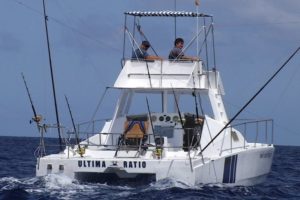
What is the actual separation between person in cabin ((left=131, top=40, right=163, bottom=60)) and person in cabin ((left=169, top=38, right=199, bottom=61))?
38 centimetres

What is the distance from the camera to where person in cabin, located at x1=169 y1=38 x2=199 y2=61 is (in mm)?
24906

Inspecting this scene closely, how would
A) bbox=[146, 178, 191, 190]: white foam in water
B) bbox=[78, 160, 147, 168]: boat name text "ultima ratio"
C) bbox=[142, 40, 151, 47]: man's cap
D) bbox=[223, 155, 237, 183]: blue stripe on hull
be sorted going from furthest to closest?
bbox=[142, 40, 151, 47]: man's cap → bbox=[223, 155, 237, 183]: blue stripe on hull → bbox=[78, 160, 147, 168]: boat name text "ultima ratio" → bbox=[146, 178, 191, 190]: white foam in water

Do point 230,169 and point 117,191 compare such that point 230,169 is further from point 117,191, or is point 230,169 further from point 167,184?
point 117,191

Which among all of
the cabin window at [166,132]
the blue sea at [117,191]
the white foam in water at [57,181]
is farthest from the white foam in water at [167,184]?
the cabin window at [166,132]

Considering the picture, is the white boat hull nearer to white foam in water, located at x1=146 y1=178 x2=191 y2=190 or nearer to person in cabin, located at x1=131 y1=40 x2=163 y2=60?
white foam in water, located at x1=146 y1=178 x2=191 y2=190

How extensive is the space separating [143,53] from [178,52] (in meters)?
0.91

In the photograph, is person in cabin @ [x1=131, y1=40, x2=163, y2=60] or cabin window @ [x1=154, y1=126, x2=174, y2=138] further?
person in cabin @ [x1=131, y1=40, x2=163, y2=60]

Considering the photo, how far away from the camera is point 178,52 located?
2502 cm

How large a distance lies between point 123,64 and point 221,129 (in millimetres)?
3355

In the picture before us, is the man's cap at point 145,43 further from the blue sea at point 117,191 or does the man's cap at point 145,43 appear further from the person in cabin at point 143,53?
the blue sea at point 117,191

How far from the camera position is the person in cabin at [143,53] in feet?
81.8

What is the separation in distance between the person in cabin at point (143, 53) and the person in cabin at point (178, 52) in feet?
1.25

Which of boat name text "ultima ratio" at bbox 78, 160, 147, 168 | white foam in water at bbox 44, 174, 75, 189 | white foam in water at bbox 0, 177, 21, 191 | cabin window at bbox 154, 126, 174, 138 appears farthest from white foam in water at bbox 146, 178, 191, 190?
cabin window at bbox 154, 126, 174, 138

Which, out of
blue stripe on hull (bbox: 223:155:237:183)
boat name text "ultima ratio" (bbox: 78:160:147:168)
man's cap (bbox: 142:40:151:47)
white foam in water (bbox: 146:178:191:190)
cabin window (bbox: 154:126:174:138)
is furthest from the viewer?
man's cap (bbox: 142:40:151:47)
